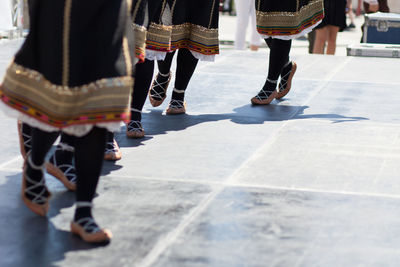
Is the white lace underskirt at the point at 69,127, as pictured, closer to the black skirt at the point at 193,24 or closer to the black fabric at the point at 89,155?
the black fabric at the point at 89,155

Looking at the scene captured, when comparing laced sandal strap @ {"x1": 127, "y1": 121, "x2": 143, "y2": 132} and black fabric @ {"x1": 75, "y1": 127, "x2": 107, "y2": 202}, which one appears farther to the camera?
laced sandal strap @ {"x1": 127, "y1": 121, "x2": 143, "y2": 132}

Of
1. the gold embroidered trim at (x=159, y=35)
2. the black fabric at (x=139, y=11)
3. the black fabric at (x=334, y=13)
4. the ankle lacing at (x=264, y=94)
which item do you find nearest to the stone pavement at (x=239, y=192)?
the ankle lacing at (x=264, y=94)

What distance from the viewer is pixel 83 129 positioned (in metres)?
2.85

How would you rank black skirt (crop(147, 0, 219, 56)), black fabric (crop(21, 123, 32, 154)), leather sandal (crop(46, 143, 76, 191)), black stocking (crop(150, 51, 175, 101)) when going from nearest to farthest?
leather sandal (crop(46, 143, 76, 191)) → black fabric (crop(21, 123, 32, 154)) → black skirt (crop(147, 0, 219, 56)) → black stocking (crop(150, 51, 175, 101))

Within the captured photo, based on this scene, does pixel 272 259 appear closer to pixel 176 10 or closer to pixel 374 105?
pixel 176 10

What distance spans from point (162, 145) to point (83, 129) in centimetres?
166

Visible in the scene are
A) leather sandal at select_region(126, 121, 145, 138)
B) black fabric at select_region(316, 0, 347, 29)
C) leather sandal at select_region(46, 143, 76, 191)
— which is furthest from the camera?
black fabric at select_region(316, 0, 347, 29)

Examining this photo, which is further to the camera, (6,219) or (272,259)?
(6,219)

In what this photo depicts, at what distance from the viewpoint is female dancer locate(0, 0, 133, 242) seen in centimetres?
284

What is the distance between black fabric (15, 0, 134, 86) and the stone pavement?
1.97 feet

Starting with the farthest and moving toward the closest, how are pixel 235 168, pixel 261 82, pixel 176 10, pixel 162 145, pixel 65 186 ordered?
1. pixel 261 82
2. pixel 176 10
3. pixel 162 145
4. pixel 235 168
5. pixel 65 186

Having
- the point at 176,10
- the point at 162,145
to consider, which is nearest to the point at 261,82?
the point at 176,10

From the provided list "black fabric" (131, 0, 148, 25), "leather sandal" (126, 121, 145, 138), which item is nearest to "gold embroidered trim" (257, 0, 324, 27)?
"leather sandal" (126, 121, 145, 138)

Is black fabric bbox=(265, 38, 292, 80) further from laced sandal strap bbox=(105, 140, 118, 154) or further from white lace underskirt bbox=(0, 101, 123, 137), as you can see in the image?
white lace underskirt bbox=(0, 101, 123, 137)
